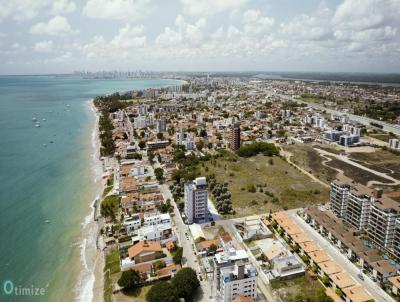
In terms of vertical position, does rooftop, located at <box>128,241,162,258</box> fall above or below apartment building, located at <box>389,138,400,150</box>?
below

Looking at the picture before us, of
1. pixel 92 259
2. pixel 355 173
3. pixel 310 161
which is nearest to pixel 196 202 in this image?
pixel 92 259

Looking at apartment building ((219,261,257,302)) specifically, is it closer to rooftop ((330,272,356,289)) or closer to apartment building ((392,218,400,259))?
rooftop ((330,272,356,289))

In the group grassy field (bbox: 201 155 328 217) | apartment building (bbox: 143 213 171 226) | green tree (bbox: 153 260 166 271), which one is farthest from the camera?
grassy field (bbox: 201 155 328 217)

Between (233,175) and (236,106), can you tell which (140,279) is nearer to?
(233,175)

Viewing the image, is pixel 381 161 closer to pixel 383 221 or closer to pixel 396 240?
pixel 383 221

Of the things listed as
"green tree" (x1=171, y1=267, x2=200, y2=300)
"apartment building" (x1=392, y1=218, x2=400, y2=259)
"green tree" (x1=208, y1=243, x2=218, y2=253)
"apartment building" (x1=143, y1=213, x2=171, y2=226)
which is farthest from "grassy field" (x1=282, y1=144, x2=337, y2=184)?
"green tree" (x1=171, y1=267, x2=200, y2=300)

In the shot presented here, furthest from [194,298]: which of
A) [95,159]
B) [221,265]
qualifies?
[95,159]
